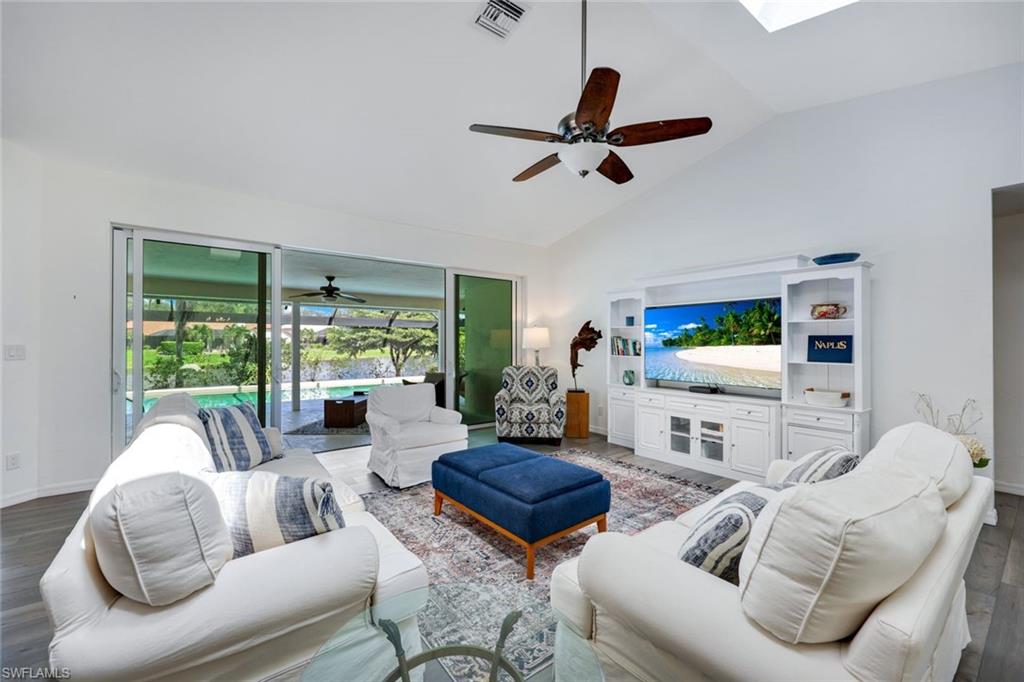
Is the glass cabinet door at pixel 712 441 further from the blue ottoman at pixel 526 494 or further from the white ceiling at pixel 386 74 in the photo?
the white ceiling at pixel 386 74

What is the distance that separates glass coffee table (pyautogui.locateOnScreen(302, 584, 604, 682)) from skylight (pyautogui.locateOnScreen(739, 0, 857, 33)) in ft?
11.5

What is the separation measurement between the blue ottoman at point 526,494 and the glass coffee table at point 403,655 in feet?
3.27

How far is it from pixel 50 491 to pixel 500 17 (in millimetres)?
4773

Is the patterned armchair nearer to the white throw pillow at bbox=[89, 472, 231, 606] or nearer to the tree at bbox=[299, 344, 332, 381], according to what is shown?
the white throw pillow at bbox=[89, 472, 231, 606]

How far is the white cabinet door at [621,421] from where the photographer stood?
199 inches

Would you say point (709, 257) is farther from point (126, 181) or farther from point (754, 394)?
point (126, 181)

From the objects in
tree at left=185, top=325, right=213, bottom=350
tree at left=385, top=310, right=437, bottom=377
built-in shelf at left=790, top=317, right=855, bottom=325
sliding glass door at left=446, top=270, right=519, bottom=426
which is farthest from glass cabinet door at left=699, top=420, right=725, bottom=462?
tree at left=385, top=310, right=437, bottom=377

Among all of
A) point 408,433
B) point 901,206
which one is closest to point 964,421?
point 901,206

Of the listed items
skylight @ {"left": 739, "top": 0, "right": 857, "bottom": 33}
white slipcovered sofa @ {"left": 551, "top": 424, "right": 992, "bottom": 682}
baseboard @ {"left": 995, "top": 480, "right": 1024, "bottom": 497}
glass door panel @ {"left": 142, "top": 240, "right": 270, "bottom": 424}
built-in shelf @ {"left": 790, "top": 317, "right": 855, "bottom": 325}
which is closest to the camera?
white slipcovered sofa @ {"left": 551, "top": 424, "right": 992, "bottom": 682}

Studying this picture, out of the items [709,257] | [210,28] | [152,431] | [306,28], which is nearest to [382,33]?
[306,28]

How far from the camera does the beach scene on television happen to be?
4000mm

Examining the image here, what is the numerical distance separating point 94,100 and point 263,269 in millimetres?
1783

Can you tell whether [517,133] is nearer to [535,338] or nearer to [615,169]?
[615,169]

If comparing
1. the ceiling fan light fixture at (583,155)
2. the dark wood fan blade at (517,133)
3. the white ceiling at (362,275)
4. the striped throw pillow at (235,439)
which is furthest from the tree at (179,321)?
the ceiling fan light fixture at (583,155)
